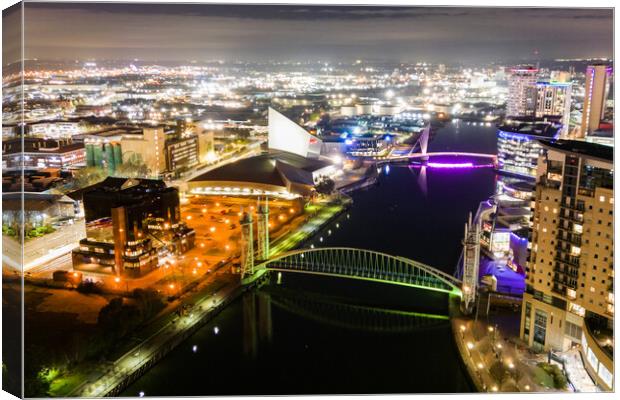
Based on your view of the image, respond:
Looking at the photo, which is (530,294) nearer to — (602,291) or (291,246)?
(602,291)

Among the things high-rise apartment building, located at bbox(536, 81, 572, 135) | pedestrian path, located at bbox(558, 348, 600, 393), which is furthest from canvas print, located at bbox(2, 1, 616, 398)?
high-rise apartment building, located at bbox(536, 81, 572, 135)

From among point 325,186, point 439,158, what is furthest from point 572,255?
point 439,158

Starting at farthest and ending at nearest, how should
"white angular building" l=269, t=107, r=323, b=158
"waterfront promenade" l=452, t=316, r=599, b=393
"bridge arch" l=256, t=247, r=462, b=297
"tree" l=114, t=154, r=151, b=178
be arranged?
1. "white angular building" l=269, t=107, r=323, b=158
2. "tree" l=114, t=154, r=151, b=178
3. "bridge arch" l=256, t=247, r=462, b=297
4. "waterfront promenade" l=452, t=316, r=599, b=393

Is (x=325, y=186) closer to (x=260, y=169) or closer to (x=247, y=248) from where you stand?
(x=260, y=169)

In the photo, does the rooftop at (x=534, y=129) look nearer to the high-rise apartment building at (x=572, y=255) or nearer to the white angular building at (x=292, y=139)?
the white angular building at (x=292, y=139)

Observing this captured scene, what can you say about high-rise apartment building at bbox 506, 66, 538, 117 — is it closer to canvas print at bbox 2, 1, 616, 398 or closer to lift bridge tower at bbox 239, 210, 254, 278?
canvas print at bbox 2, 1, 616, 398

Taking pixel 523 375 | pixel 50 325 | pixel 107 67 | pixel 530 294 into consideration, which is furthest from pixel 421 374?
pixel 107 67

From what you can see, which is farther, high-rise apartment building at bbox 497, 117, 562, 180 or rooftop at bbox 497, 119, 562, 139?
rooftop at bbox 497, 119, 562, 139
